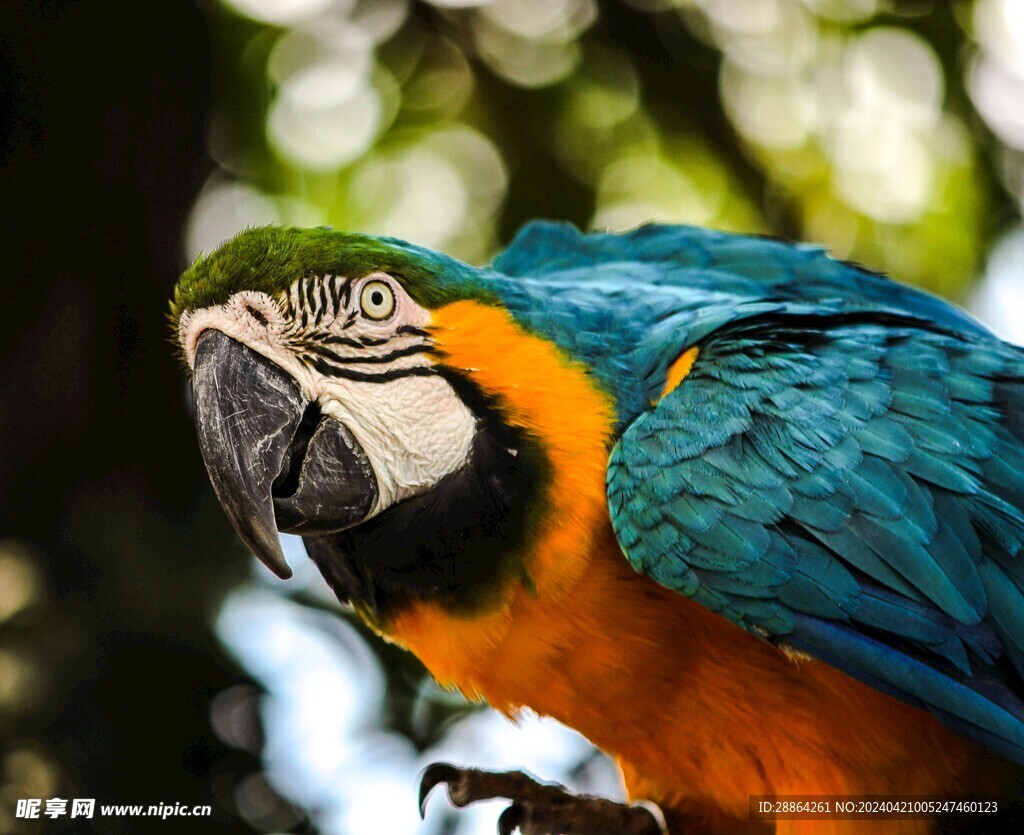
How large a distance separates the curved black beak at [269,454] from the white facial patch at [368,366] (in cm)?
3

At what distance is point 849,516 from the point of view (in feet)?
5.89

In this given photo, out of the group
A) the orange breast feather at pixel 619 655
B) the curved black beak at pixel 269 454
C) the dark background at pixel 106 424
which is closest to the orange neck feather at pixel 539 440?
the orange breast feather at pixel 619 655

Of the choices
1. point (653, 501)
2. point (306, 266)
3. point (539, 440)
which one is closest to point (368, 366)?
point (306, 266)

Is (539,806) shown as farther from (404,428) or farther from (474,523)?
(404,428)

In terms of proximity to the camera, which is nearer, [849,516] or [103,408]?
[849,516]

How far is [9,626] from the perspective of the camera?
294cm

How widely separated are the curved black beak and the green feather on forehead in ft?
0.30

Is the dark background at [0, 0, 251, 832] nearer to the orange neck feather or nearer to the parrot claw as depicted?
the parrot claw

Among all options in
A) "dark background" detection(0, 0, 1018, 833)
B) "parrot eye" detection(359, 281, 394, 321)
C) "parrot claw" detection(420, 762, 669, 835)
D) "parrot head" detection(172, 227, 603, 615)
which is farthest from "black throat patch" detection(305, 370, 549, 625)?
"dark background" detection(0, 0, 1018, 833)

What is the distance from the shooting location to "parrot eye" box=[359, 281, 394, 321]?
193cm

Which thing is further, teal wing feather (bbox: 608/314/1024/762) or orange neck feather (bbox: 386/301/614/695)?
orange neck feather (bbox: 386/301/614/695)

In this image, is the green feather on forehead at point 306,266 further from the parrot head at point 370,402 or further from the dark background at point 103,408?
the dark background at point 103,408

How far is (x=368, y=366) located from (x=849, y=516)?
82 cm

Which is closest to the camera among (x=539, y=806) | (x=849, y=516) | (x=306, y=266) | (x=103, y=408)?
(x=849, y=516)
